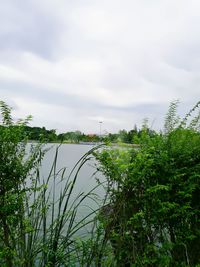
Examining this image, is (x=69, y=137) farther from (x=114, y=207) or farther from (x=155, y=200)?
(x=155, y=200)

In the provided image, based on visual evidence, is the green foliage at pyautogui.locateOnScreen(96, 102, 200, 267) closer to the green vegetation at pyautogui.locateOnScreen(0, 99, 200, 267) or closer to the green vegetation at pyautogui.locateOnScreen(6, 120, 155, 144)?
the green vegetation at pyautogui.locateOnScreen(0, 99, 200, 267)

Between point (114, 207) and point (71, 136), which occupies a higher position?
point (71, 136)

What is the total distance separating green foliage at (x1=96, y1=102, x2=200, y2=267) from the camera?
3.34m

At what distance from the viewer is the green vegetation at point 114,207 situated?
298cm

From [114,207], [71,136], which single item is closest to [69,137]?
[71,136]

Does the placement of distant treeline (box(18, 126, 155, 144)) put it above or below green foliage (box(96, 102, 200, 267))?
above

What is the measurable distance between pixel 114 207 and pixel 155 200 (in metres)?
0.54

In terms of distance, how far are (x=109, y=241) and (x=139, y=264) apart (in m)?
0.38

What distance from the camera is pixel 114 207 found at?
3.18 metres

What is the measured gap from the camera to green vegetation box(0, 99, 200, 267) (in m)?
2.98

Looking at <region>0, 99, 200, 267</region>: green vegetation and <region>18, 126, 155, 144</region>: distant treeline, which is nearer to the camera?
<region>0, 99, 200, 267</region>: green vegetation

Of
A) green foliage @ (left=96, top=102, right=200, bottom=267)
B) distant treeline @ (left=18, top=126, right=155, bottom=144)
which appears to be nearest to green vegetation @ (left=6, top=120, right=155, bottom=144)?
distant treeline @ (left=18, top=126, right=155, bottom=144)

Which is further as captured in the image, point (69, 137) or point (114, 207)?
point (69, 137)

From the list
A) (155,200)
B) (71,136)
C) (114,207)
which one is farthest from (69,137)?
(155,200)
